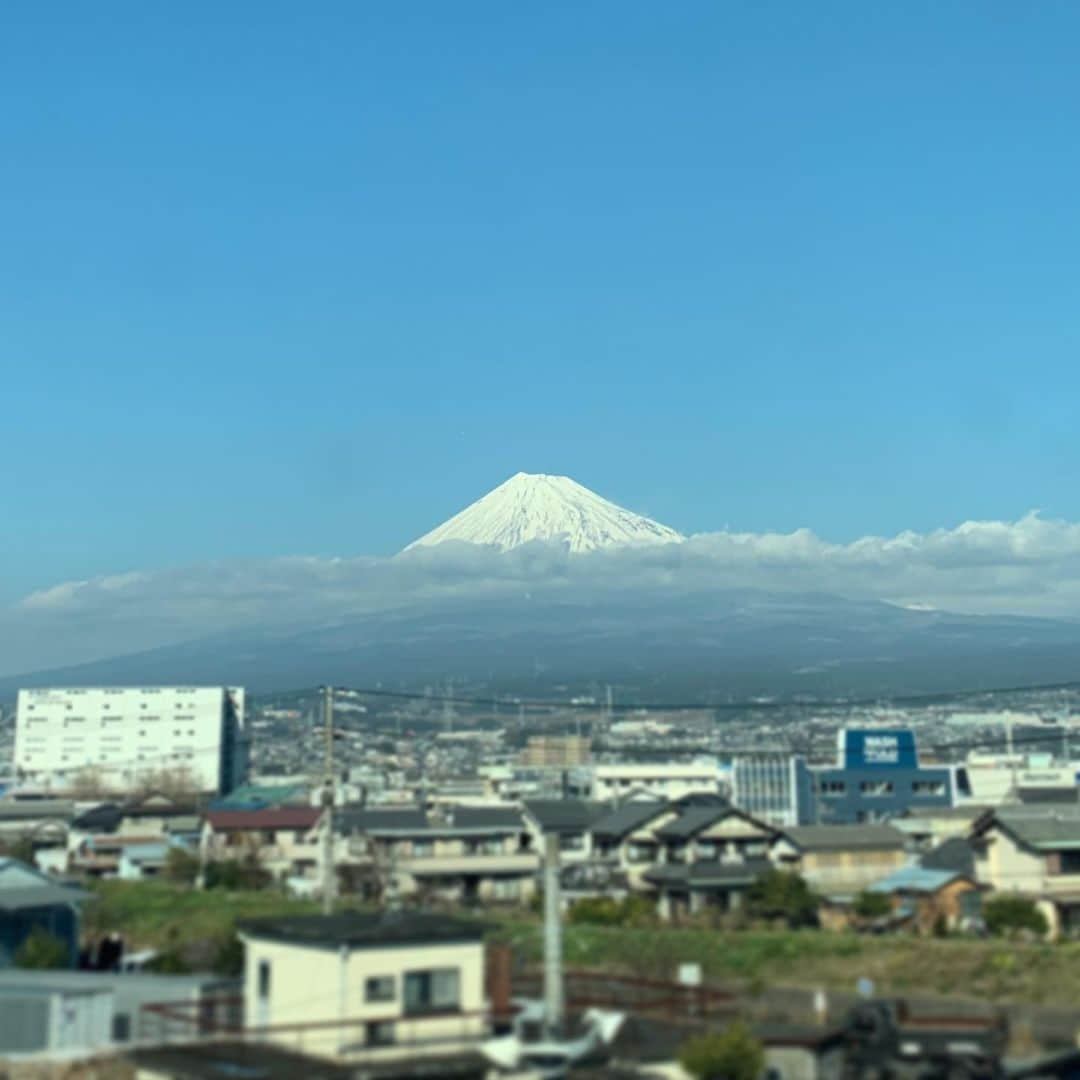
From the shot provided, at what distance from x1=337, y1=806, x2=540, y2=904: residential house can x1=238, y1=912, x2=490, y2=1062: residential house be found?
14.3 meters

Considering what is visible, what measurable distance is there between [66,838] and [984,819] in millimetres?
22548

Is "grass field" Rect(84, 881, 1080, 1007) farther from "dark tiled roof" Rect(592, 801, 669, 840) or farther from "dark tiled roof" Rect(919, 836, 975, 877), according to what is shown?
"dark tiled roof" Rect(592, 801, 669, 840)

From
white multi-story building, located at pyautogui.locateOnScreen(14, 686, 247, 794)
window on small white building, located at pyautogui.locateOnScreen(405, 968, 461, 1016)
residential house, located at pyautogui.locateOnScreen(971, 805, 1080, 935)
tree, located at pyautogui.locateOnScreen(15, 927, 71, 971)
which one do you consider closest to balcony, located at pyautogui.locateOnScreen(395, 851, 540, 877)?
residential house, located at pyautogui.locateOnScreen(971, 805, 1080, 935)

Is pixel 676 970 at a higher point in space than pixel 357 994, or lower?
lower

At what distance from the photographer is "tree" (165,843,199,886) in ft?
93.1

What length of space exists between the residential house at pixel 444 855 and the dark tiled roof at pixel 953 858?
7.25 m

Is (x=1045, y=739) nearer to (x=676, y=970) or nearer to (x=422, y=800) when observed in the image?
(x=422, y=800)

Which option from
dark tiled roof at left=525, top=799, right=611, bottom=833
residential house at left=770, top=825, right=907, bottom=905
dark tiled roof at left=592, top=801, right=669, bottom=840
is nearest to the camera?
residential house at left=770, top=825, right=907, bottom=905

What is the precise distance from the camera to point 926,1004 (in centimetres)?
1603

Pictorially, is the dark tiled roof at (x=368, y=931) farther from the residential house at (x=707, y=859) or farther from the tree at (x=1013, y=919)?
the residential house at (x=707, y=859)

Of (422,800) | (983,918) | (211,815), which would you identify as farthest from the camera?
(422,800)

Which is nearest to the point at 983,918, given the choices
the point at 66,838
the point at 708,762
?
the point at 66,838

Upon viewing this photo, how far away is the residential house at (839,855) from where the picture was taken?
2712 centimetres

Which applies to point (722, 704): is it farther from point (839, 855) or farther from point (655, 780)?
point (839, 855)
